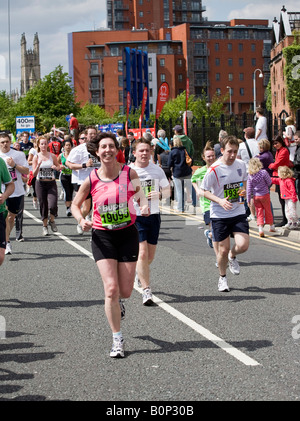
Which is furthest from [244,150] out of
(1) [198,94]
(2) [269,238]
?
(1) [198,94]

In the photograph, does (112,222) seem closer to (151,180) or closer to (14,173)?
(151,180)

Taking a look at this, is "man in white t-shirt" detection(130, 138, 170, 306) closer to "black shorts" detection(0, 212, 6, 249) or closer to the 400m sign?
"black shorts" detection(0, 212, 6, 249)

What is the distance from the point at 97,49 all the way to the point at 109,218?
423 feet

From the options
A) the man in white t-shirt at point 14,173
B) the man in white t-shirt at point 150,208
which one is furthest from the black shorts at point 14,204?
the man in white t-shirt at point 150,208

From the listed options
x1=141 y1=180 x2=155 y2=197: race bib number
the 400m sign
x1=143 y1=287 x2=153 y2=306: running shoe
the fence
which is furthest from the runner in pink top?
the 400m sign

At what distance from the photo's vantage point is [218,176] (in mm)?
8977

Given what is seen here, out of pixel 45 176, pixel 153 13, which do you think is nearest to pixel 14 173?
pixel 45 176

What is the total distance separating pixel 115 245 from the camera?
6.33 metres

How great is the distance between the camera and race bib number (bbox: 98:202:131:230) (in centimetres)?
627

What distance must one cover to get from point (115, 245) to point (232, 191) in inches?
119

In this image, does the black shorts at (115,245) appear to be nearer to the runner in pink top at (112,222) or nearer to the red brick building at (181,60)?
the runner in pink top at (112,222)

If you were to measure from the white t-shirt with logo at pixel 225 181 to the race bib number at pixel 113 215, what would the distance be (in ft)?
9.26

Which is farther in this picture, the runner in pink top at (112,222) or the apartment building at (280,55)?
the apartment building at (280,55)

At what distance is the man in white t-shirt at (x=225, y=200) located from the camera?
8945mm
